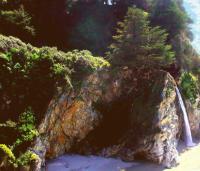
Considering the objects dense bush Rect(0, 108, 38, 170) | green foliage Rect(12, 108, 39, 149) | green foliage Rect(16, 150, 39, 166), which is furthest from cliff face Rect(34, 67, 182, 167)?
green foliage Rect(16, 150, 39, 166)

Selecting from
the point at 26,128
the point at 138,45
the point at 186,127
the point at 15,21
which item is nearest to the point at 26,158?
the point at 26,128

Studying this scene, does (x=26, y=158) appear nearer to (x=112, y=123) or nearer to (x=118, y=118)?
(x=112, y=123)

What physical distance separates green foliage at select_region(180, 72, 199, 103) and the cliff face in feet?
11.9

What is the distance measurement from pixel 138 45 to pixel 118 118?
4877 millimetres

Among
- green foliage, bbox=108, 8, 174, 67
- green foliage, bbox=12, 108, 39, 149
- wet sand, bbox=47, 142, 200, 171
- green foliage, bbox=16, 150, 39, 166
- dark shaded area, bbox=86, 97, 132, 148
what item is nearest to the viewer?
green foliage, bbox=16, 150, 39, 166

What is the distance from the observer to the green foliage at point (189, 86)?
28344 mm

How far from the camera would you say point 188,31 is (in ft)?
108

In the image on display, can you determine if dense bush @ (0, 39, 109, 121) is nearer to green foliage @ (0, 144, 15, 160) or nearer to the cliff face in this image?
the cliff face

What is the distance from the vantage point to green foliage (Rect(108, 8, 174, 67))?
24.0 meters

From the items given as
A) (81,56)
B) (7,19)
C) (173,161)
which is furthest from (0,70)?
(173,161)

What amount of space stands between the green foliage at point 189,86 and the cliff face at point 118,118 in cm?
362

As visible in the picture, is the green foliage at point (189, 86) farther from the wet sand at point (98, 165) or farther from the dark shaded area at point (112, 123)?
the wet sand at point (98, 165)

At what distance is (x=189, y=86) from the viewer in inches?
1129

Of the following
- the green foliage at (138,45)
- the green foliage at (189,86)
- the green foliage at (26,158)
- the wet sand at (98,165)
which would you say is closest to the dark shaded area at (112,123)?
the wet sand at (98,165)
